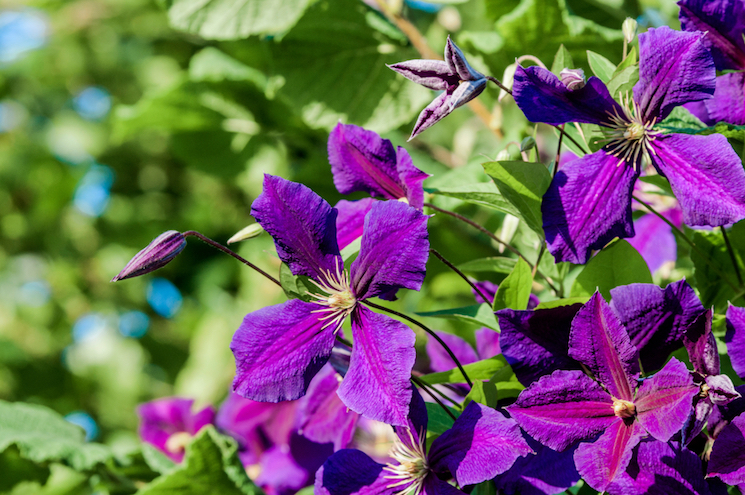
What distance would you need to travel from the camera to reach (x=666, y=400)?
0.39 metres

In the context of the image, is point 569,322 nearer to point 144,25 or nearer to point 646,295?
point 646,295

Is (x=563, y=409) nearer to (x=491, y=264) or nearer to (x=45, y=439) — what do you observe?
(x=491, y=264)

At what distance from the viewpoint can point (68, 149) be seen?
6.82 feet

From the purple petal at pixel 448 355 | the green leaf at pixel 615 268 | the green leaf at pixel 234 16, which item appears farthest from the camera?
the green leaf at pixel 234 16

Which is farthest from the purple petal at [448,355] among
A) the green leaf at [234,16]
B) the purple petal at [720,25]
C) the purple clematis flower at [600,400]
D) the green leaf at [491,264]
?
the green leaf at [234,16]

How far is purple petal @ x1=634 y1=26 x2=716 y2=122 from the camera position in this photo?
1.44 ft

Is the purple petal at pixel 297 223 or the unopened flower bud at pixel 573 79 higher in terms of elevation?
the unopened flower bud at pixel 573 79

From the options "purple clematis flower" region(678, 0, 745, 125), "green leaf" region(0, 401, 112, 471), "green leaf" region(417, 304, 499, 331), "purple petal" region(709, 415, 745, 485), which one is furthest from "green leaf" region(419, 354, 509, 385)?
A: "green leaf" region(0, 401, 112, 471)

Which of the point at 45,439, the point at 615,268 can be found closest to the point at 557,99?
the point at 615,268

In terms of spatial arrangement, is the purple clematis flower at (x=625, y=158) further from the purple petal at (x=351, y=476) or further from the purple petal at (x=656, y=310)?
the purple petal at (x=351, y=476)

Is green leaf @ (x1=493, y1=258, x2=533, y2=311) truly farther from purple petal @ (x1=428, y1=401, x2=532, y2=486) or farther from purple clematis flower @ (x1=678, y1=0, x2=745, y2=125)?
purple clematis flower @ (x1=678, y1=0, x2=745, y2=125)

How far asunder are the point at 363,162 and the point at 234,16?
42 centimetres

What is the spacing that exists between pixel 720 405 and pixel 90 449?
65 centimetres

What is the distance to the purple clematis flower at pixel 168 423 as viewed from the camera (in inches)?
36.4
